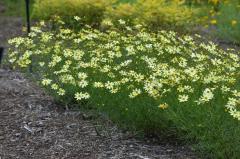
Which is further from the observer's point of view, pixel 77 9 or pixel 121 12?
pixel 77 9

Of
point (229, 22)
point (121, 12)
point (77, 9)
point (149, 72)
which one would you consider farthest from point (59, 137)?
point (229, 22)

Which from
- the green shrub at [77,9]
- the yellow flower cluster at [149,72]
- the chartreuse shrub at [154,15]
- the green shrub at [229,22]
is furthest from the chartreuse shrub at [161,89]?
the green shrub at [229,22]

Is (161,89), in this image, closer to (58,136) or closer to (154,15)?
(58,136)

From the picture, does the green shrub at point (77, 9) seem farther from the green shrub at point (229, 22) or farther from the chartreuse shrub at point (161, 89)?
the chartreuse shrub at point (161, 89)

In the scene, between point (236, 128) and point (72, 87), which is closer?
point (236, 128)

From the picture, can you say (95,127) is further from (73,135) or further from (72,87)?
(72,87)

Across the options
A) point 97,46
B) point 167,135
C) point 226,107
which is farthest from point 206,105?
point 97,46

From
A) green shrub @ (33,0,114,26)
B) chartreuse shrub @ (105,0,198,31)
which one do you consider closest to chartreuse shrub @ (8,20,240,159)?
chartreuse shrub @ (105,0,198,31)
